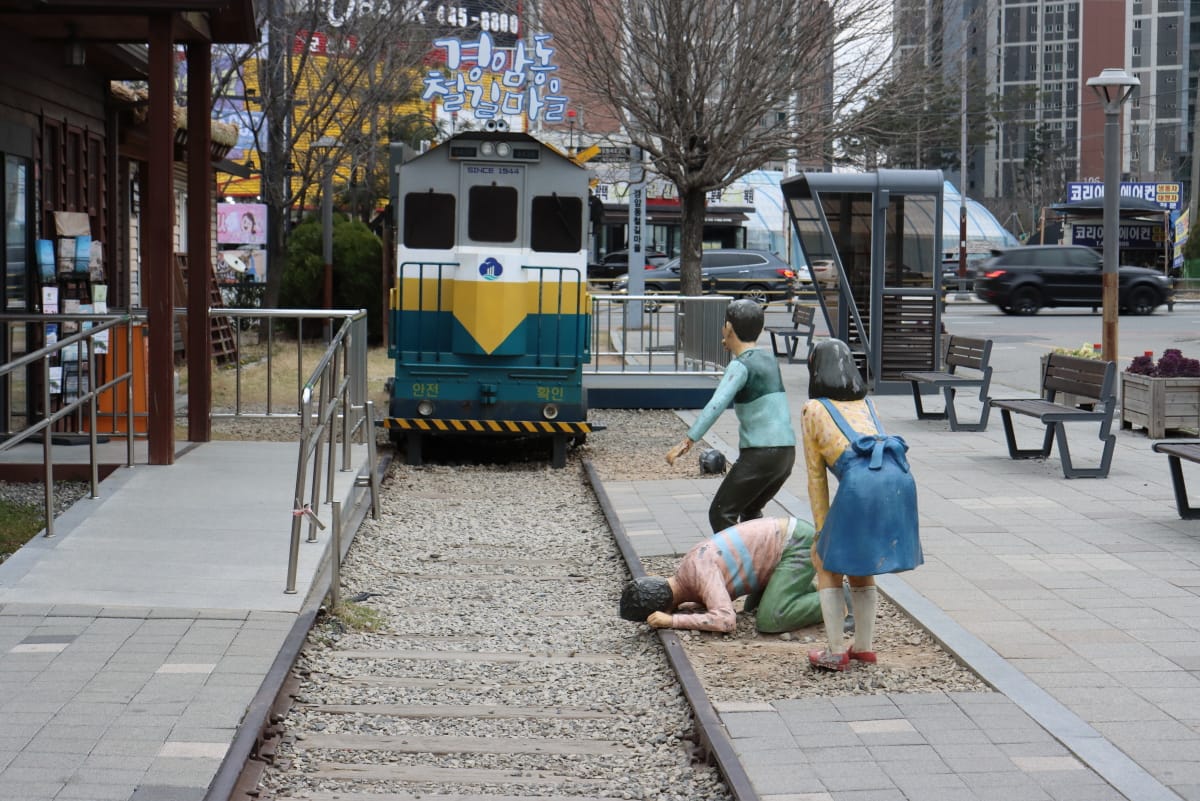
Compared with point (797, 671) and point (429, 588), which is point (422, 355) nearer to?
point (429, 588)

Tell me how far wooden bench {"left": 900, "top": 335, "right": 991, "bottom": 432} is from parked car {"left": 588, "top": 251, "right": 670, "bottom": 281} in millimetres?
30732

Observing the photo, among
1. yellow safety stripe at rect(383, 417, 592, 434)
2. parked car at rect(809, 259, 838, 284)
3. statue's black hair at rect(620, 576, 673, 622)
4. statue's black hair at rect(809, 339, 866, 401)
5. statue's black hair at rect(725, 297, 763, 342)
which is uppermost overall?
parked car at rect(809, 259, 838, 284)

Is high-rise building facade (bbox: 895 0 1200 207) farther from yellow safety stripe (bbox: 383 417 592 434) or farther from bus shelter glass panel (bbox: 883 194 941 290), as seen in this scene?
yellow safety stripe (bbox: 383 417 592 434)

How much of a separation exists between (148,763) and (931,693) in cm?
303

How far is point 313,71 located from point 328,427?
18.0 metres

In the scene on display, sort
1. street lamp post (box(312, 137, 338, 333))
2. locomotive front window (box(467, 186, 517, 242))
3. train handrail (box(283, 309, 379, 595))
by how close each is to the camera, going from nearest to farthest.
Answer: train handrail (box(283, 309, 379, 595)) < locomotive front window (box(467, 186, 517, 242)) < street lamp post (box(312, 137, 338, 333))

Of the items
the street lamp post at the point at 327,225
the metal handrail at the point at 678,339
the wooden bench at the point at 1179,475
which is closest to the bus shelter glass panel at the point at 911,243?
the metal handrail at the point at 678,339

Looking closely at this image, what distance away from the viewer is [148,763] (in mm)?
5164

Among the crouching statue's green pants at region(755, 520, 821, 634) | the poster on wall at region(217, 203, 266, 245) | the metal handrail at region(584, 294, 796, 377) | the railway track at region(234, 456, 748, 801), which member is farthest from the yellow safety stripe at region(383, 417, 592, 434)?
the poster on wall at region(217, 203, 266, 245)

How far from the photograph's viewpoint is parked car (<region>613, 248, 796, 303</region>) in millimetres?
43125

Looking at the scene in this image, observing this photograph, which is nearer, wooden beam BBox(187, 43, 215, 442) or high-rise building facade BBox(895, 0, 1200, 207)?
wooden beam BBox(187, 43, 215, 442)

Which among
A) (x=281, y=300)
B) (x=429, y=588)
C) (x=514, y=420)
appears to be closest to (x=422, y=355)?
(x=514, y=420)

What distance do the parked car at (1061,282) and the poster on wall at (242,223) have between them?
19.8 m

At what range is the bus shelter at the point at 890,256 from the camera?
19609mm
